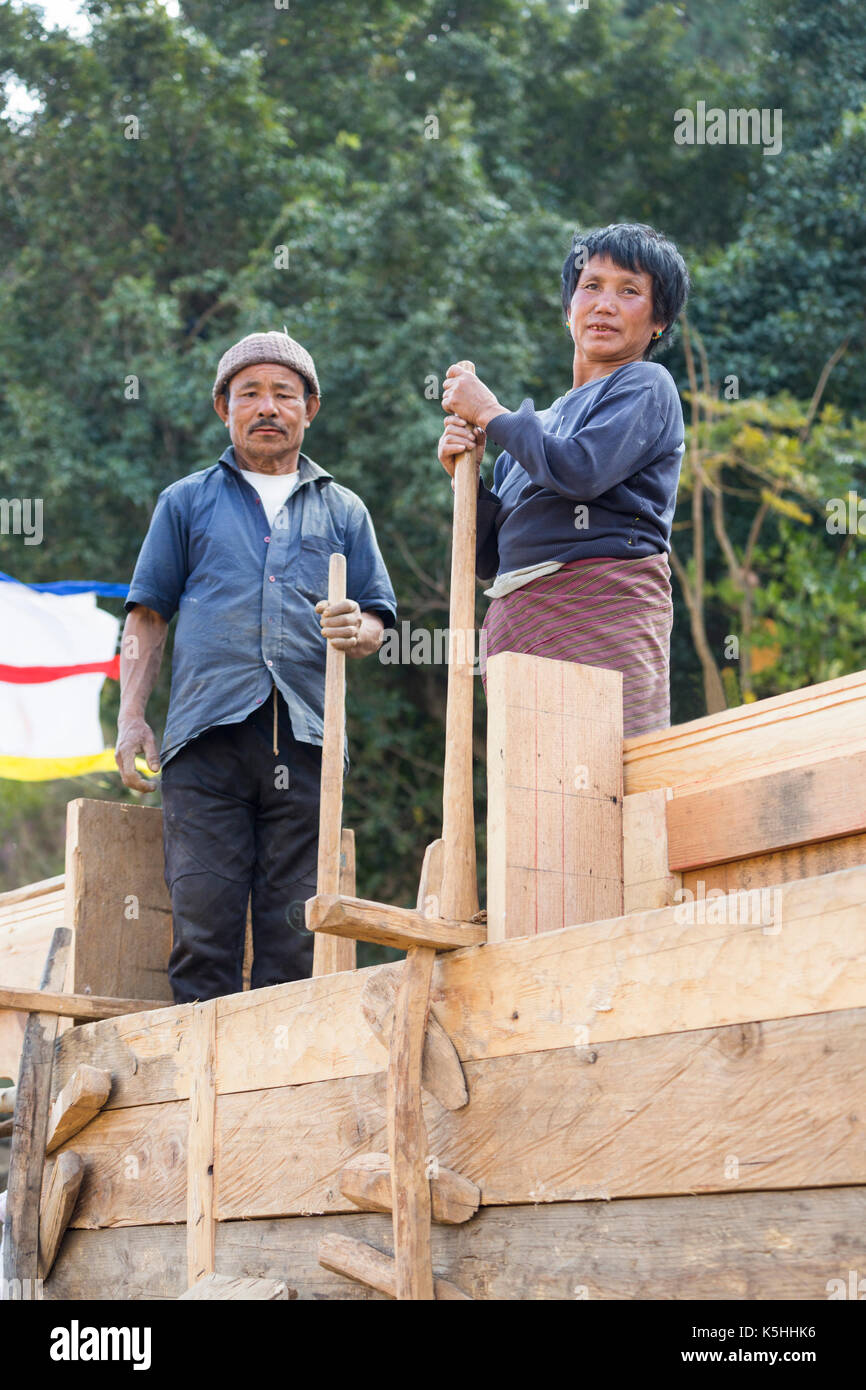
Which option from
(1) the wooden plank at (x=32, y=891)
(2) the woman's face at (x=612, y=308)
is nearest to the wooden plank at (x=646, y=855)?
(2) the woman's face at (x=612, y=308)

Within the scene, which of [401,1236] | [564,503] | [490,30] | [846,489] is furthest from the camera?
[490,30]

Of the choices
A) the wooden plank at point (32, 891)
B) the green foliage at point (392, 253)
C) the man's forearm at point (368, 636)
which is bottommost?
the wooden plank at point (32, 891)

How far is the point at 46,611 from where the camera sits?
5.50 m

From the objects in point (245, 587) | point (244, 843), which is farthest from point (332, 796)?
point (245, 587)

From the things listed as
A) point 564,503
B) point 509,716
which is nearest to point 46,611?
point 564,503

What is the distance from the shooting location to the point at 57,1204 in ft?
11.7

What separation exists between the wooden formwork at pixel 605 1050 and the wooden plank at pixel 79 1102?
224 mm

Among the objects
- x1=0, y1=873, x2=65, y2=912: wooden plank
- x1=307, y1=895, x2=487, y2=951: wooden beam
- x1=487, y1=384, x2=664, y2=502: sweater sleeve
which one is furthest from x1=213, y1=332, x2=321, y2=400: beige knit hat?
x1=307, y1=895, x2=487, y2=951: wooden beam

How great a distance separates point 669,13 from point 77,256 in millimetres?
6782

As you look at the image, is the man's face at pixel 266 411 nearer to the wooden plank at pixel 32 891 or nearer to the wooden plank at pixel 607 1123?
the wooden plank at pixel 32 891

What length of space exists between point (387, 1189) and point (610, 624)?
1164 millimetres

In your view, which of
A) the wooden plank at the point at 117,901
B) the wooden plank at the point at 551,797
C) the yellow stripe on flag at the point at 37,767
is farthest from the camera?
the yellow stripe on flag at the point at 37,767

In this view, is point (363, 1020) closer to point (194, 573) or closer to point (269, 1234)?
point (269, 1234)

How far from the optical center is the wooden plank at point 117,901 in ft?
12.9
